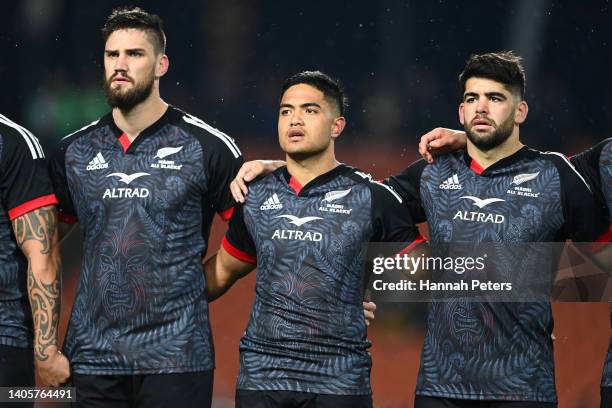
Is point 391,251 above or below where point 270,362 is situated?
above

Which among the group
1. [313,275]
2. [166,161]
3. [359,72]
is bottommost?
[313,275]

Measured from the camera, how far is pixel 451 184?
14.7ft

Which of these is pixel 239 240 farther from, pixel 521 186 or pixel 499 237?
pixel 521 186

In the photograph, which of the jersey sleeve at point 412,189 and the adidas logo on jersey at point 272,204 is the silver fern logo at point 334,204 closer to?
the adidas logo on jersey at point 272,204

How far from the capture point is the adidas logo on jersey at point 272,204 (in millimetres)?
4367

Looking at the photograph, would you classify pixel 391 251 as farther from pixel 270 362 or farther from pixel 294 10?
pixel 294 10

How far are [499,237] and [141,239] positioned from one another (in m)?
1.37

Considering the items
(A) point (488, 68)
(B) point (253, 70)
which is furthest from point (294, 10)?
(A) point (488, 68)

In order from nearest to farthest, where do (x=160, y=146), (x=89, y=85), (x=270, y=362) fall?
(x=270, y=362) < (x=160, y=146) < (x=89, y=85)

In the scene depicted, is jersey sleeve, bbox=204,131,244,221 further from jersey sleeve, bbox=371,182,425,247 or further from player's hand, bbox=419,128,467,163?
player's hand, bbox=419,128,467,163

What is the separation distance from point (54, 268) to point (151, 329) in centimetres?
45

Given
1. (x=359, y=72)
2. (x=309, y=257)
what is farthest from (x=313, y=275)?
(x=359, y=72)

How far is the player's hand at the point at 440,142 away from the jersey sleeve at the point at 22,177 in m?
1.50

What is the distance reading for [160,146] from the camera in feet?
14.6
